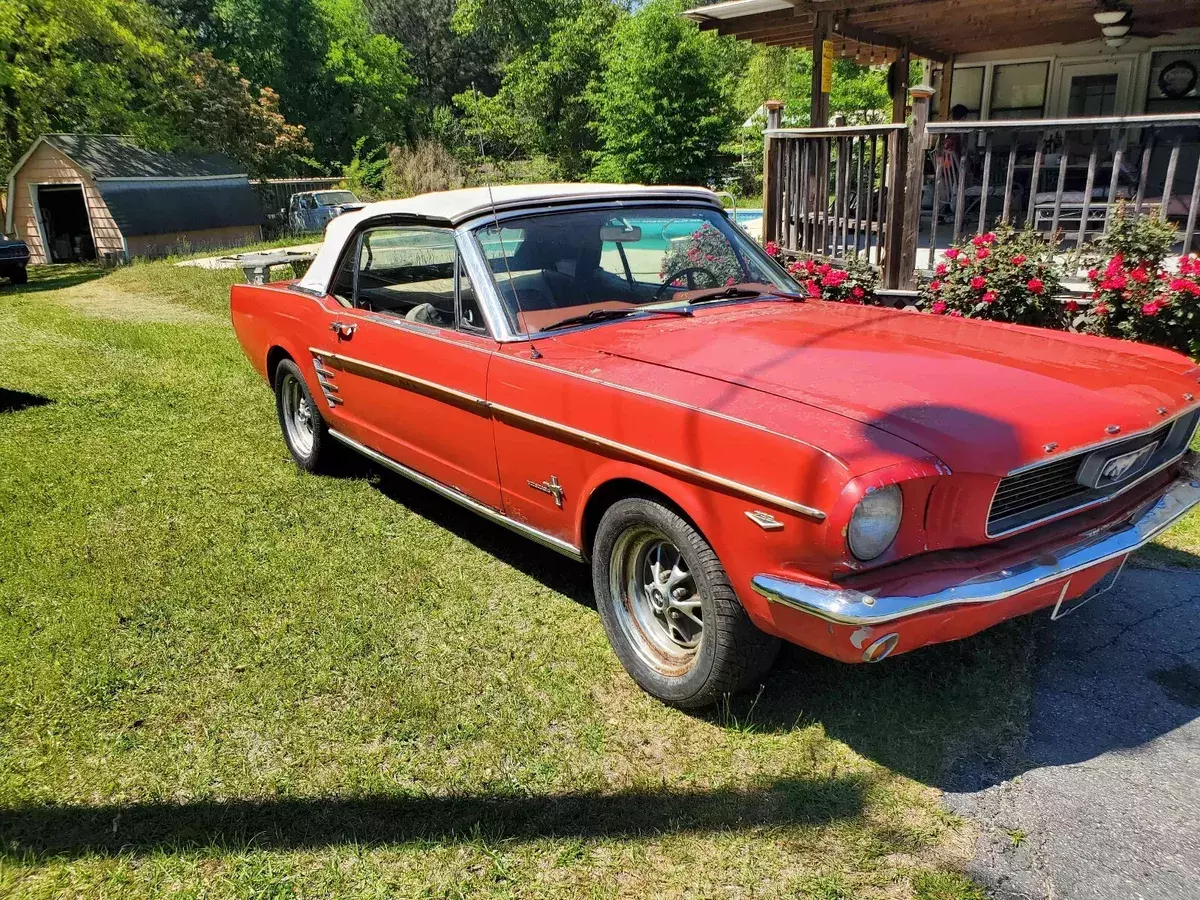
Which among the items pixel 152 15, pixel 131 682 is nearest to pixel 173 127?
pixel 152 15

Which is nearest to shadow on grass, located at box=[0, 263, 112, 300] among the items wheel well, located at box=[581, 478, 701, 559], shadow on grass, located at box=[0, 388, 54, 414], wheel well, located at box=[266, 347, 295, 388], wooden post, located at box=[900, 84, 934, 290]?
shadow on grass, located at box=[0, 388, 54, 414]

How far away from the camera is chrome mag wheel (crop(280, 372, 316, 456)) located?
5.49 metres

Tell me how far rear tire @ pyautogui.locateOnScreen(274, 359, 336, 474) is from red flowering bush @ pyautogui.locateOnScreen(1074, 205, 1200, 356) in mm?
4822

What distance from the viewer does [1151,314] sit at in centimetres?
518

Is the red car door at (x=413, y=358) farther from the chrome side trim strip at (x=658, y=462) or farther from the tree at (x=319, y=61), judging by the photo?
the tree at (x=319, y=61)

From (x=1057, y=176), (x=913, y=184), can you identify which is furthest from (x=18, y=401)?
(x=1057, y=176)

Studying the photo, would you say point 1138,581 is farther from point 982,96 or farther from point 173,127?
point 173,127

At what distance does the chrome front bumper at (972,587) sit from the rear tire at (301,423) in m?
3.49

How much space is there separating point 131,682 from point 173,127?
88.6ft

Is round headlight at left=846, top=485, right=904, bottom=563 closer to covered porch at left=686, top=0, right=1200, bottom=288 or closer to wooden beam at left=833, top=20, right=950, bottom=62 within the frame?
covered porch at left=686, top=0, right=1200, bottom=288

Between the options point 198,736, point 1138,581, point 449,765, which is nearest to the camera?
point 449,765

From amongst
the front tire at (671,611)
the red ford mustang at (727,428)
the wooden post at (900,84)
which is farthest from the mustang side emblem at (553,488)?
the wooden post at (900,84)

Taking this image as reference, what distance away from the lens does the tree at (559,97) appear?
125 feet

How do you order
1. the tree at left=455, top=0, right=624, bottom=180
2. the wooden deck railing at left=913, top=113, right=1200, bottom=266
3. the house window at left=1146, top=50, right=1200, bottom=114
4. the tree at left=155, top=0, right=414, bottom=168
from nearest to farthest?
the wooden deck railing at left=913, top=113, right=1200, bottom=266 < the house window at left=1146, top=50, right=1200, bottom=114 < the tree at left=455, top=0, right=624, bottom=180 < the tree at left=155, top=0, right=414, bottom=168
